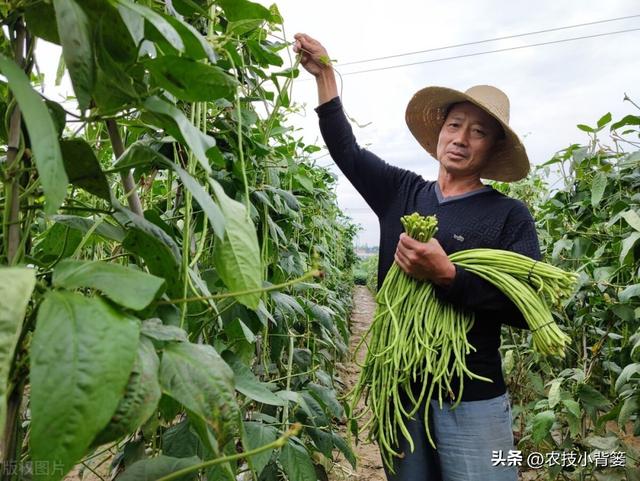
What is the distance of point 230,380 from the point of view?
0.42 metres

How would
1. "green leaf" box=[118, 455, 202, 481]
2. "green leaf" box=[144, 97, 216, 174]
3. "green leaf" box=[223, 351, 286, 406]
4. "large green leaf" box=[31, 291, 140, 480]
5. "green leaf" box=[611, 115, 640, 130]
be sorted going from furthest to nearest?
"green leaf" box=[611, 115, 640, 130] → "green leaf" box=[223, 351, 286, 406] → "green leaf" box=[118, 455, 202, 481] → "green leaf" box=[144, 97, 216, 174] → "large green leaf" box=[31, 291, 140, 480]

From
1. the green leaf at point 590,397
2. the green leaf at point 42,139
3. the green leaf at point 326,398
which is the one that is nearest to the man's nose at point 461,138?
the green leaf at point 326,398

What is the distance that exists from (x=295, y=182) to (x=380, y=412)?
0.85 metres

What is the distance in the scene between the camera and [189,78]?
441 millimetres

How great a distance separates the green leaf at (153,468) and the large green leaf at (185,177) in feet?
0.80

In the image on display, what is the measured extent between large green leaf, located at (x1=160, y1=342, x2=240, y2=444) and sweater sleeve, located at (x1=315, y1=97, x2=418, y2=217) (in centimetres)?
99

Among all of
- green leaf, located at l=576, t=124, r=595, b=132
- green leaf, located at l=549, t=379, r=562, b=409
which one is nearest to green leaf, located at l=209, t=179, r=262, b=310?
green leaf, located at l=549, t=379, r=562, b=409

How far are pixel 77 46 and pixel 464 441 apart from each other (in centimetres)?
107

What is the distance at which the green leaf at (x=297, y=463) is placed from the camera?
3.14 ft

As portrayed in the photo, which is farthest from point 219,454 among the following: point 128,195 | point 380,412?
point 380,412

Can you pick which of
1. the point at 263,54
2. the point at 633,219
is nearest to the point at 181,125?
the point at 263,54

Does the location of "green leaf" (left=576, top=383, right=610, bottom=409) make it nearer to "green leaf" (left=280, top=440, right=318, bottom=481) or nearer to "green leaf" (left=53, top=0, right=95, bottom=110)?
"green leaf" (left=280, top=440, right=318, bottom=481)

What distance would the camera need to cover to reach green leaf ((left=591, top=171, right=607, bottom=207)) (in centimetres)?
165

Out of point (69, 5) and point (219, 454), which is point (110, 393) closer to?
point (219, 454)
